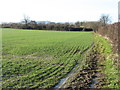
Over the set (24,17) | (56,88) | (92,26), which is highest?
(24,17)

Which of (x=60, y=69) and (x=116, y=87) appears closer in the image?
(x=116, y=87)

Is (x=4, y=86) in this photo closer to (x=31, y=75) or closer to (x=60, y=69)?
(x=31, y=75)

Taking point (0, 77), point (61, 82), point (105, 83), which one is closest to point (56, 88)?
point (61, 82)

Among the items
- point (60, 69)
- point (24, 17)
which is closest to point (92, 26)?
point (24, 17)

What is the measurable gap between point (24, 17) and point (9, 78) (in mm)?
111560

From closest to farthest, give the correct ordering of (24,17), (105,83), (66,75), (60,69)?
1. (105,83)
2. (66,75)
3. (60,69)
4. (24,17)

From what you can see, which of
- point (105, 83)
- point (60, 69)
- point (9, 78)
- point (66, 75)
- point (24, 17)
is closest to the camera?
point (105, 83)

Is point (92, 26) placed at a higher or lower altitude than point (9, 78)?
higher

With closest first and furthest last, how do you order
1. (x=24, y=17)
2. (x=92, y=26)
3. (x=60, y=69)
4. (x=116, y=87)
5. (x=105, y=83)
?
(x=116, y=87) < (x=105, y=83) < (x=60, y=69) < (x=92, y=26) < (x=24, y=17)

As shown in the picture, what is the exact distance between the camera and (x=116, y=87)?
5.60 meters

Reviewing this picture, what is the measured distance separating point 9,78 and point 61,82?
9.24 ft

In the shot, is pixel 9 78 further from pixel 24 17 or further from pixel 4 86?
pixel 24 17

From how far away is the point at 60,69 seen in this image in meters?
8.26

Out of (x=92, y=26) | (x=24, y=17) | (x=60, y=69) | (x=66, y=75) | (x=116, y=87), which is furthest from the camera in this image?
(x=24, y=17)
